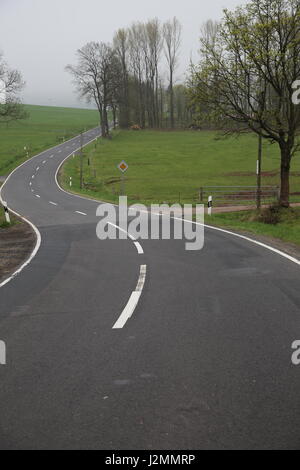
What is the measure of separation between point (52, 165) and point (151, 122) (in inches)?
1747

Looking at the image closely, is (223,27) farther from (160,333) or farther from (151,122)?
(151,122)

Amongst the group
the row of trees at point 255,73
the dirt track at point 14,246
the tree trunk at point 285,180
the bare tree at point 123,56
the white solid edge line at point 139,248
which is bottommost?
the dirt track at point 14,246

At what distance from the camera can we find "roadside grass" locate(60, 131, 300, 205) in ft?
124

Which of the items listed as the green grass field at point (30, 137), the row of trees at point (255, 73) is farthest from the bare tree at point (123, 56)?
the row of trees at point (255, 73)

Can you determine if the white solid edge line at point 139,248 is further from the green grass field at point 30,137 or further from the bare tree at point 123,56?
the bare tree at point 123,56

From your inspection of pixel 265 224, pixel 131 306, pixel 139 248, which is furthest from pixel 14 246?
pixel 265 224

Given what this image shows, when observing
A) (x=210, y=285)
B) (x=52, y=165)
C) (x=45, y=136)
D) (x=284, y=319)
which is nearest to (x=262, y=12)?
(x=210, y=285)

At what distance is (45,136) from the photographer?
89.6 metres

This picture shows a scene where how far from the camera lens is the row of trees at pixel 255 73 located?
738 inches

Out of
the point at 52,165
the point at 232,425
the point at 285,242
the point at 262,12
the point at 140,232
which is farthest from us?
the point at 52,165

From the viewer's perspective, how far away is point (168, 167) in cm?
5209

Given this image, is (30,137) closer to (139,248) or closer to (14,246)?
(14,246)

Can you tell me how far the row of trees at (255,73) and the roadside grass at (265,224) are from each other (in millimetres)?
1764
